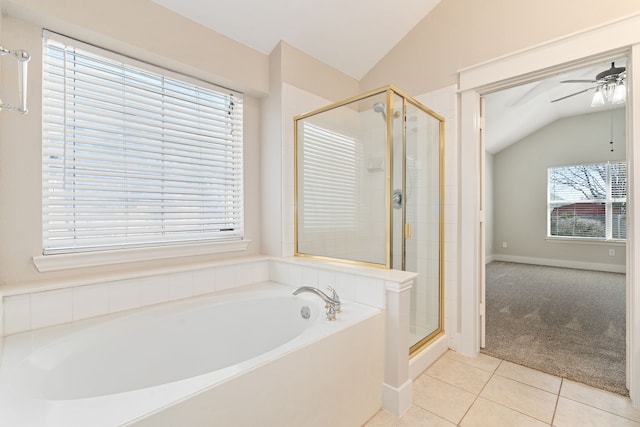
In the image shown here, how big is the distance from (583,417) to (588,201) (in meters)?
5.47

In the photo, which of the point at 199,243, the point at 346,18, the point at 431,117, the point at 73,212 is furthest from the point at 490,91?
the point at 73,212

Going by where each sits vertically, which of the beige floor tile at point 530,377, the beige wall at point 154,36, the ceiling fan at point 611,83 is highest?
the ceiling fan at point 611,83

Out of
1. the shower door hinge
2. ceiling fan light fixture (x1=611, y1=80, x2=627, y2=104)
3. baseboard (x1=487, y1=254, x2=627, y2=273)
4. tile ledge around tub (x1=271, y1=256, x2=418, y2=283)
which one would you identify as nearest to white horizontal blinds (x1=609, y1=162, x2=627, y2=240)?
baseboard (x1=487, y1=254, x2=627, y2=273)

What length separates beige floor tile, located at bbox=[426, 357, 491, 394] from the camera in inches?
73.1

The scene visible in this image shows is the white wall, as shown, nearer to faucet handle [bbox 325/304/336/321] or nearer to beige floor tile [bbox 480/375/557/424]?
beige floor tile [bbox 480/375/557/424]

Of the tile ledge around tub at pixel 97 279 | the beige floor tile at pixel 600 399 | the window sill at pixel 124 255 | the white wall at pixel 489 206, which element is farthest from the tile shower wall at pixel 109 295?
the white wall at pixel 489 206

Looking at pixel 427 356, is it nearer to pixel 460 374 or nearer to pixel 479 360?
pixel 460 374

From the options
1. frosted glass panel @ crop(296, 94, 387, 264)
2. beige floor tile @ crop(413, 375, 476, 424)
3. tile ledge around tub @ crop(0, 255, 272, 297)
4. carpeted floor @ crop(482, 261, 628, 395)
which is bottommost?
beige floor tile @ crop(413, 375, 476, 424)

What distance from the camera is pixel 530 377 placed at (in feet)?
6.37

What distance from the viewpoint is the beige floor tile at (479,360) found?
2069 mm

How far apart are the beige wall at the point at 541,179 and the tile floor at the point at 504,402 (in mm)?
4890

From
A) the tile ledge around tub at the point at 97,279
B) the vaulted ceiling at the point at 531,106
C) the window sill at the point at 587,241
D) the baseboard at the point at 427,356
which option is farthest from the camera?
the window sill at the point at 587,241

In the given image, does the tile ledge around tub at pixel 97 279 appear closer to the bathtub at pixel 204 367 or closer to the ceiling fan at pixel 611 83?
the bathtub at pixel 204 367

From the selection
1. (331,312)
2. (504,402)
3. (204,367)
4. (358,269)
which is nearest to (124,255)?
(204,367)
